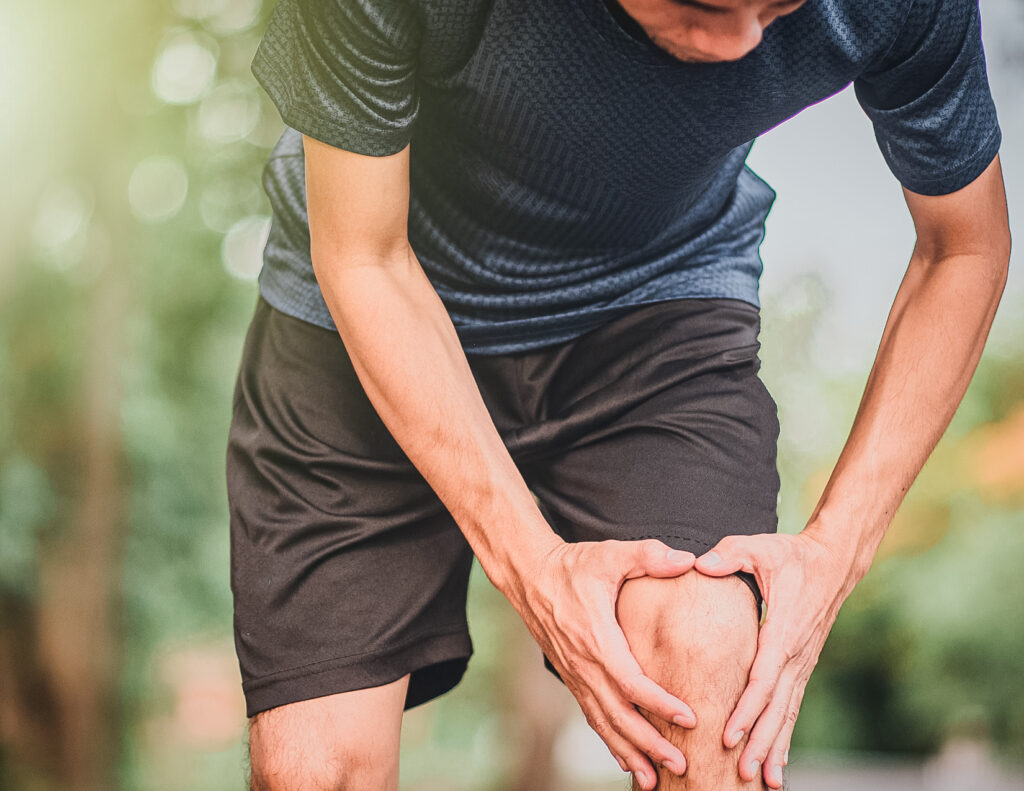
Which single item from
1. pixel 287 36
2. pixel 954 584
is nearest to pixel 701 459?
pixel 287 36

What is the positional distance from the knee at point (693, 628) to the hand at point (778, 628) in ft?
0.04

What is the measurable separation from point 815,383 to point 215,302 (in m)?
3.09

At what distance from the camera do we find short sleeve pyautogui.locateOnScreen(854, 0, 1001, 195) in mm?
911

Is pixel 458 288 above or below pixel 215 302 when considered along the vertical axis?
above

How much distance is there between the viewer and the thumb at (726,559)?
0.81 metres

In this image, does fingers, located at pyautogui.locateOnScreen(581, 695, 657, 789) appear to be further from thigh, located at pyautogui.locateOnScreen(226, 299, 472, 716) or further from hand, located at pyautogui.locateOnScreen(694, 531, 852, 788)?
thigh, located at pyautogui.locateOnScreen(226, 299, 472, 716)

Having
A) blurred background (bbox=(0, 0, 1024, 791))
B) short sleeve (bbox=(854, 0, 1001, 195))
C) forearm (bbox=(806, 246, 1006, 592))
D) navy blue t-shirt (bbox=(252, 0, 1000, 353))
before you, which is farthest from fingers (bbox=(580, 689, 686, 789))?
blurred background (bbox=(0, 0, 1024, 791))

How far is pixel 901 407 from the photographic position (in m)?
1.02

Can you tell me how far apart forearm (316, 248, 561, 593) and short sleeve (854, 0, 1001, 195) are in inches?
19.3

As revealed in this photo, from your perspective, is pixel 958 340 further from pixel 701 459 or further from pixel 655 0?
pixel 655 0

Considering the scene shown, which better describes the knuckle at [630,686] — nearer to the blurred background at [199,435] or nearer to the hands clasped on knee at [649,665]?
the hands clasped on knee at [649,665]

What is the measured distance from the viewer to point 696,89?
2.89ft

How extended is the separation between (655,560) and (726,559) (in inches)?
2.4

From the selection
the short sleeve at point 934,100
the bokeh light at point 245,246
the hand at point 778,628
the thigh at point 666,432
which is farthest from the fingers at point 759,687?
the bokeh light at point 245,246
